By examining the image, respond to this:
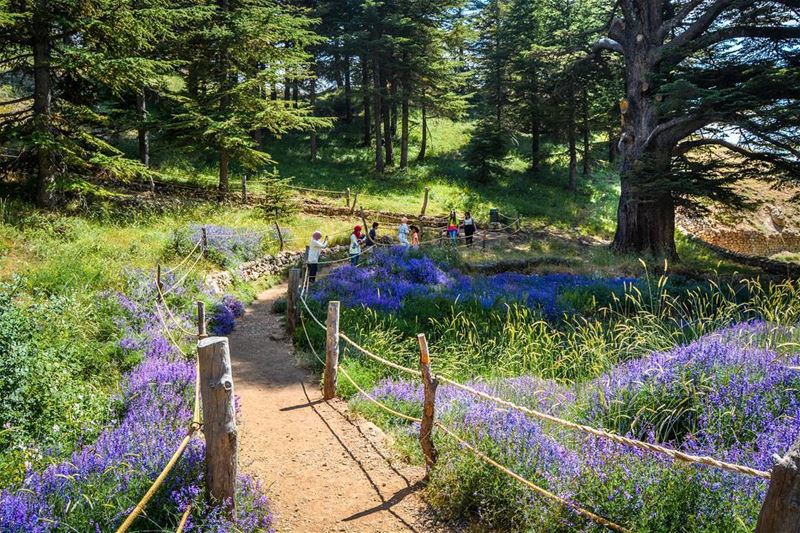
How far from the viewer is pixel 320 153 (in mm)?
37312

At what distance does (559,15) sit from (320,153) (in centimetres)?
2091

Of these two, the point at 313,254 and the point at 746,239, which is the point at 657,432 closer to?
the point at 313,254

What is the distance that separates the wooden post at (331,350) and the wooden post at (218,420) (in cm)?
324

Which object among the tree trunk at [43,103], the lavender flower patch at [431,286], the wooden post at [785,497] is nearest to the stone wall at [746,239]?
the lavender flower patch at [431,286]

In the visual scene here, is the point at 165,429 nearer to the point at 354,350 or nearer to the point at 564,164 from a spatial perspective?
the point at 354,350

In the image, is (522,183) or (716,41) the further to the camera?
(522,183)

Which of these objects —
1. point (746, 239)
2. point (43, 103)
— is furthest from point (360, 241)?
point (746, 239)

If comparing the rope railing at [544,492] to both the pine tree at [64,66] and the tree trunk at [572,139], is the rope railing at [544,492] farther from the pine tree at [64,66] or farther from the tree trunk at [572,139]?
the tree trunk at [572,139]

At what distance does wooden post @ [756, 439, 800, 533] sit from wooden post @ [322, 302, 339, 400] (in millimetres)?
5606

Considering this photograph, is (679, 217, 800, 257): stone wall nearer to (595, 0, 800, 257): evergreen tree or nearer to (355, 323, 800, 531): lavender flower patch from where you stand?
(595, 0, 800, 257): evergreen tree

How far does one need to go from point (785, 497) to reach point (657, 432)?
8.88ft

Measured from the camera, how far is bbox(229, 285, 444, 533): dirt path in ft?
15.3

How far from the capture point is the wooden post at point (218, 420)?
3.84m

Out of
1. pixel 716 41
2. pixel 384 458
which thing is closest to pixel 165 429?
pixel 384 458
